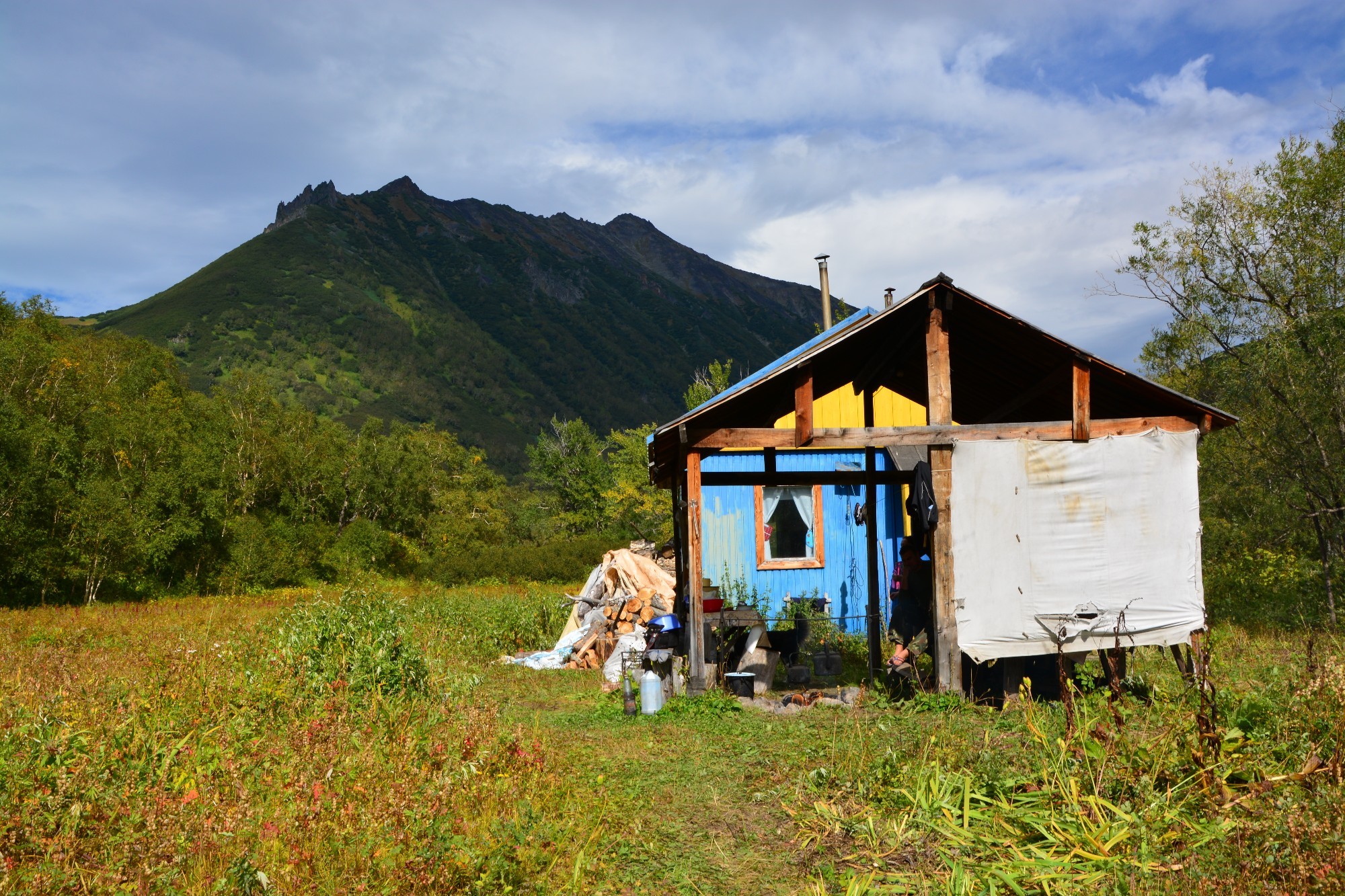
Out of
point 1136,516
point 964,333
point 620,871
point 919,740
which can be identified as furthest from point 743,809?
point 964,333

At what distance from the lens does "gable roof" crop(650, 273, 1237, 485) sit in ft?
32.2

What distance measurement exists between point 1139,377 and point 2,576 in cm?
2637

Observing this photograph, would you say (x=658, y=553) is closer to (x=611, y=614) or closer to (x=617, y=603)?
(x=617, y=603)

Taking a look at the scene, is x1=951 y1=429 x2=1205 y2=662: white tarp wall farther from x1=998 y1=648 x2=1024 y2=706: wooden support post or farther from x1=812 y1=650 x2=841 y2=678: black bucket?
x1=812 y1=650 x2=841 y2=678: black bucket

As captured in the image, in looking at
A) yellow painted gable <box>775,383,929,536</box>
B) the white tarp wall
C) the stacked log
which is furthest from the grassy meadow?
yellow painted gable <box>775,383,929,536</box>

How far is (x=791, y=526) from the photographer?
17500mm

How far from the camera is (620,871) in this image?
5277mm

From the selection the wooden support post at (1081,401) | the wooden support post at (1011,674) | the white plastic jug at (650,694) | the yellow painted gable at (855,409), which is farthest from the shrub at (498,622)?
the wooden support post at (1081,401)

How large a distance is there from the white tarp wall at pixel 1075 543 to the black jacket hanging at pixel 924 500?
241 millimetres

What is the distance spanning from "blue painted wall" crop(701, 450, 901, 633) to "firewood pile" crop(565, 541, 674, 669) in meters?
1.23

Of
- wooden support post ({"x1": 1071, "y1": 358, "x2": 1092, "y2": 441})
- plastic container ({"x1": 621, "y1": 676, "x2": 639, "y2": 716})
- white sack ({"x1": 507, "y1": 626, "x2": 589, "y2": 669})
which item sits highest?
wooden support post ({"x1": 1071, "y1": 358, "x2": 1092, "y2": 441})

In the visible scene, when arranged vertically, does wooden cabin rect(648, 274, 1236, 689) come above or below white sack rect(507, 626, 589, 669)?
above

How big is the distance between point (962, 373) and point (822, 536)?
5.89 meters

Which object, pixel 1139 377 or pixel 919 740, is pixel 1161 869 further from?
pixel 1139 377
